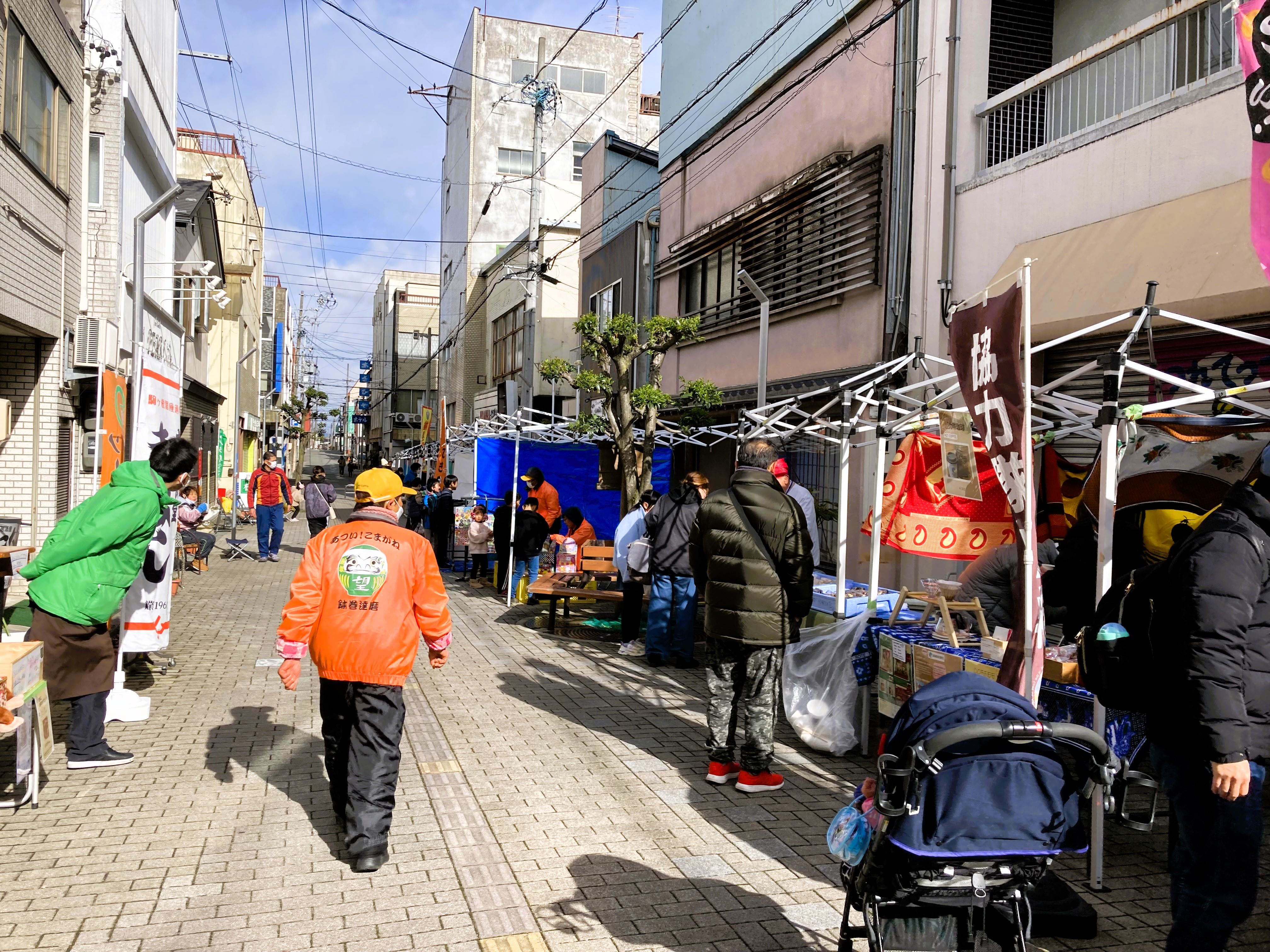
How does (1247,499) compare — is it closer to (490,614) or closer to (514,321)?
(490,614)

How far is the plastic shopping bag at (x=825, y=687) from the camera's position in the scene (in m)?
6.34

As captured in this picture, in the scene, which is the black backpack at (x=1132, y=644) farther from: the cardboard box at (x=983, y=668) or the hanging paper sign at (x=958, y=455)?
the hanging paper sign at (x=958, y=455)

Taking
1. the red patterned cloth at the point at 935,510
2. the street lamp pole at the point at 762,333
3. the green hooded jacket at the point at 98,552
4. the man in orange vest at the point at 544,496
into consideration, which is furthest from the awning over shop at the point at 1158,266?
the man in orange vest at the point at 544,496

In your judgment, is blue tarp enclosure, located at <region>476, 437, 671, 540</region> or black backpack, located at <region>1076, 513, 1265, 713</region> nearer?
black backpack, located at <region>1076, 513, 1265, 713</region>

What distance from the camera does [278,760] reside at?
5992 mm

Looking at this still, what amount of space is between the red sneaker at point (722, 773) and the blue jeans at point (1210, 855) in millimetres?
2740

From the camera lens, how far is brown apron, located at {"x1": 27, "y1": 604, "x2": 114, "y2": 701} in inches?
211

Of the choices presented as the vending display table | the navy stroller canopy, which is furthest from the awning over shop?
the navy stroller canopy

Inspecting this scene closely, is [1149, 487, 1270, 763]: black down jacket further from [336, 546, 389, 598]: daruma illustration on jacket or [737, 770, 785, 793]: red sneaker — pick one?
[336, 546, 389, 598]: daruma illustration on jacket

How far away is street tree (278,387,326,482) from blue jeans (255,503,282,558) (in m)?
37.5

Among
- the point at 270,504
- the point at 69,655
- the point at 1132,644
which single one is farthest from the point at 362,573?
the point at 270,504

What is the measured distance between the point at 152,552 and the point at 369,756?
3.30 meters

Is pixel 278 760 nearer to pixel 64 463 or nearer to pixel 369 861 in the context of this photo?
pixel 369 861

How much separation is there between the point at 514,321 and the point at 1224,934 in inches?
1268
